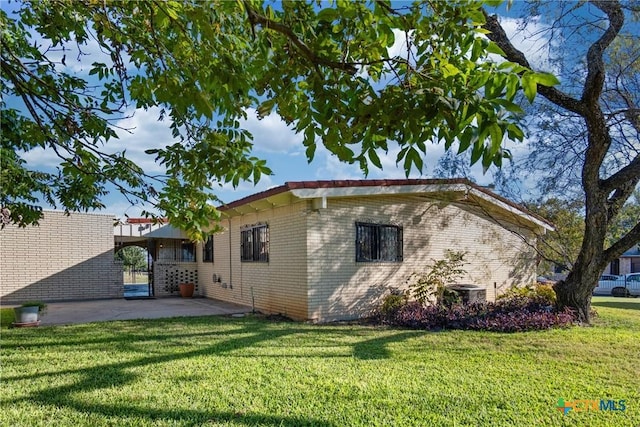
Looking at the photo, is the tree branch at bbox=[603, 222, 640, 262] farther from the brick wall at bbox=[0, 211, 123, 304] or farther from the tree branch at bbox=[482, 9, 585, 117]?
the brick wall at bbox=[0, 211, 123, 304]

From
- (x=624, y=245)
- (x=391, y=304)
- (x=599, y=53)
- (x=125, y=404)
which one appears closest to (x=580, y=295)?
(x=624, y=245)

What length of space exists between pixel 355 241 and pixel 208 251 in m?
7.82

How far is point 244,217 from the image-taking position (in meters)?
13.5

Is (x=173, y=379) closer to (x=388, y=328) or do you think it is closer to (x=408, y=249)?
(x=388, y=328)

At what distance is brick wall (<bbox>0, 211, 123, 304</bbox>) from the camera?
48.2ft

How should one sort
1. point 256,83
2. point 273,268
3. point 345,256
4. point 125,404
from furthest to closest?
point 273,268
point 345,256
point 125,404
point 256,83

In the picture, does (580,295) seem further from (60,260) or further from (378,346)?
(60,260)

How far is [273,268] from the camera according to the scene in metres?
11.4

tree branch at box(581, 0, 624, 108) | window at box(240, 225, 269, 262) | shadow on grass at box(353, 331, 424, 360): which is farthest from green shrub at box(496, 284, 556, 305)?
window at box(240, 225, 269, 262)

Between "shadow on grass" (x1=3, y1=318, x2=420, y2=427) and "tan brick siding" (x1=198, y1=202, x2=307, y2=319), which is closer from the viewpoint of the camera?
"shadow on grass" (x1=3, y1=318, x2=420, y2=427)

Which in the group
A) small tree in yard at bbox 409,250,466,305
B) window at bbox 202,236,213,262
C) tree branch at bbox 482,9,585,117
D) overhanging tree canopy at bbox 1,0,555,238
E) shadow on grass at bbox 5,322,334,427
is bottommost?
shadow on grass at bbox 5,322,334,427

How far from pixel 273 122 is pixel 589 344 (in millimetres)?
7128

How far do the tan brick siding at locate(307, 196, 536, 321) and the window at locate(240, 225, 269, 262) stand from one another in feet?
7.75

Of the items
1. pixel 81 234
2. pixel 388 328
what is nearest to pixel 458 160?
pixel 388 328
